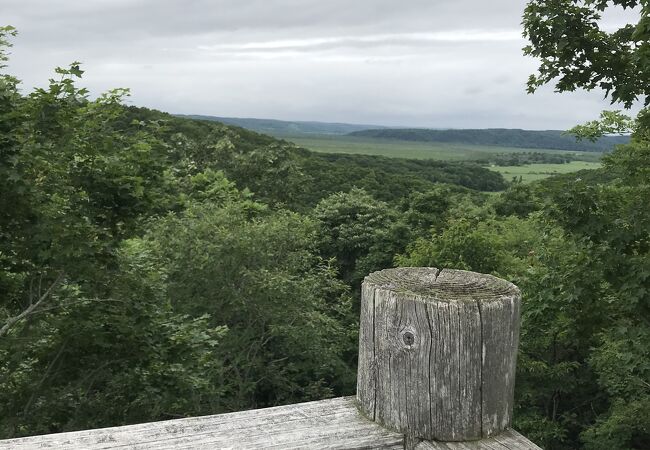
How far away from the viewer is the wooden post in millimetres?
1400

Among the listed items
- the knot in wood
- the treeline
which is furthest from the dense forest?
the treeline

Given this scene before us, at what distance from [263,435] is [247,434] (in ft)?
0.12

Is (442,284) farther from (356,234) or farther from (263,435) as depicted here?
(356,234)

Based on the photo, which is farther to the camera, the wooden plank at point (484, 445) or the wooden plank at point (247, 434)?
the wooden plank at point (484, 445)

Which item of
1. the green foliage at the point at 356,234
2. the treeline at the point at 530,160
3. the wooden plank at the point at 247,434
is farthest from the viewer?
the treeline at the point at 530,160

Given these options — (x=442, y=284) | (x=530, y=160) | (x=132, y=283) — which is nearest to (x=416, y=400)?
(x=442, y=284)

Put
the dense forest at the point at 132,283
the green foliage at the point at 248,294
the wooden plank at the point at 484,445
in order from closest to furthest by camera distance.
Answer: the wooden plank at the point at 484,445
the dense forest at the point at 132,283
the green foliage at the point at 248,294

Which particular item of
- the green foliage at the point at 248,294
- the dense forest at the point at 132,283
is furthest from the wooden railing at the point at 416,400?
the green foliage at the point at 248,294

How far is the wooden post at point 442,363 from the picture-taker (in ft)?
4.59

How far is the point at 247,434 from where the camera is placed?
4.37ft

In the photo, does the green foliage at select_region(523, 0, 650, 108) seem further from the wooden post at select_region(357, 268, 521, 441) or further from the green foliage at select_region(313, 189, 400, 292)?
the green foliage at select_region(313, 189, 400, 292)

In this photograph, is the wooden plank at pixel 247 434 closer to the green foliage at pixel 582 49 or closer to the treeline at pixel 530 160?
the green foliage at pixel 582 49

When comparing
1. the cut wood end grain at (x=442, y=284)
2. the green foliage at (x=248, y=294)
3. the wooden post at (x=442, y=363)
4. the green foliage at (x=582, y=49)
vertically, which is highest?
the green foliage at (x=582, y=49)

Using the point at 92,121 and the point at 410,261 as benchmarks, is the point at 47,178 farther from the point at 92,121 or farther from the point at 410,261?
the point at 410,261
